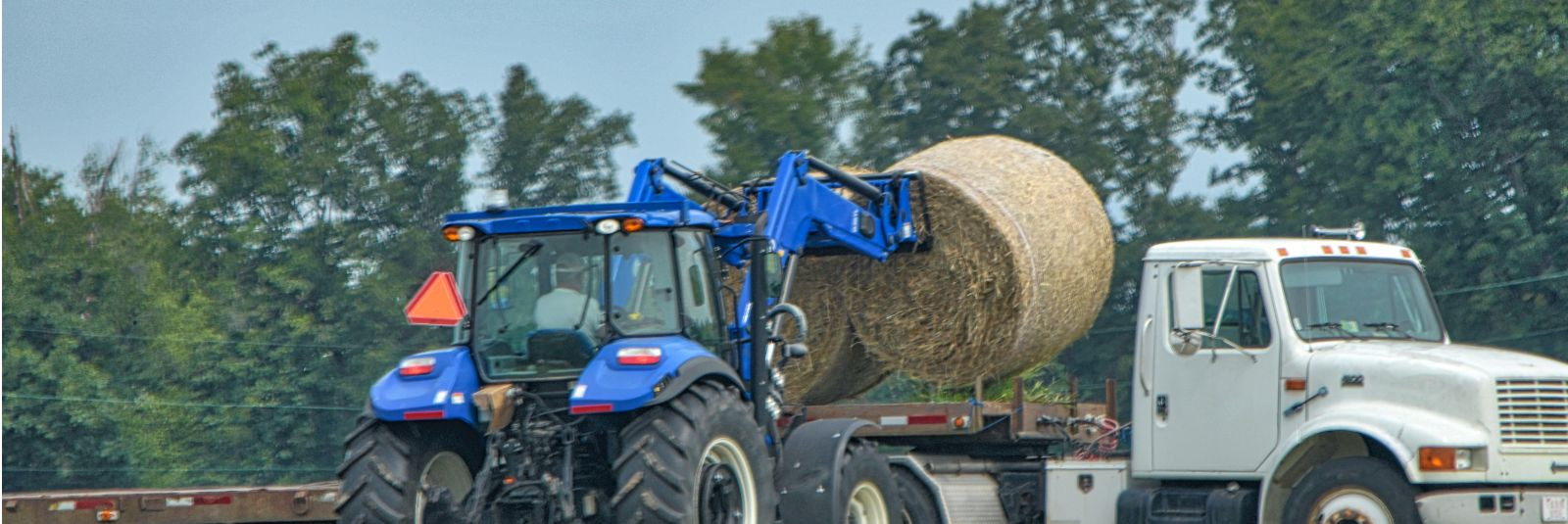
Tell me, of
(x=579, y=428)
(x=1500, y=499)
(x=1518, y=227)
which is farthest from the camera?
(x=1518, y=227)

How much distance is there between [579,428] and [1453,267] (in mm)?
27395

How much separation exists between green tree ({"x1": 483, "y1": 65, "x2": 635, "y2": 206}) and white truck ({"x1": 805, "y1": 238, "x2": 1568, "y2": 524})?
3086cm

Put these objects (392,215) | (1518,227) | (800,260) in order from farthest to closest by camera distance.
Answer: (392,215), (1518,227), (800,260)

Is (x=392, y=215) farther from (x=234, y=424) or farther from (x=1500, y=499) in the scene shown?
(x=1500, y=499)

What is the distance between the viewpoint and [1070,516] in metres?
12.9

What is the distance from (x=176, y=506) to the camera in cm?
1147

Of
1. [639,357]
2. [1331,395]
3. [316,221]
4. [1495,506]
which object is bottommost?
[1495,506]

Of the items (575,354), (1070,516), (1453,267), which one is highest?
(1453,267)

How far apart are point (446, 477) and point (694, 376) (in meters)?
1.44

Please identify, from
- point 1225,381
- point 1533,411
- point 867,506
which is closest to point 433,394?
point 867,506

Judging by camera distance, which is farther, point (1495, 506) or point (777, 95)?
point (777, 95)

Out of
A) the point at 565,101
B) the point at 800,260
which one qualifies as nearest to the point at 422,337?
the point at 565,101

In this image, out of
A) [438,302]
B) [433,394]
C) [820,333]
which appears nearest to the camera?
[433,394]

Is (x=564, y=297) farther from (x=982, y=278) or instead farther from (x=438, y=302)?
(x=982, y=278)
